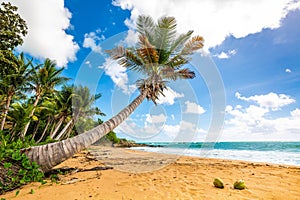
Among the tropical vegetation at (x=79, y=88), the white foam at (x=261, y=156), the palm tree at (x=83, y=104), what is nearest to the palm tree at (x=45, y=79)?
the tropical vegetation at (x=79, y=88)

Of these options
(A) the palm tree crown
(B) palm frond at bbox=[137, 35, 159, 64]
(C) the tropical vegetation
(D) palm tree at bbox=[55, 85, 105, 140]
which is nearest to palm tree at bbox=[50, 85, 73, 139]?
(C) the tropical vegetation

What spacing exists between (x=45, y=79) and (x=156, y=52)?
1423 cm

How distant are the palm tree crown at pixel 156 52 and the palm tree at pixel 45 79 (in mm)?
12514

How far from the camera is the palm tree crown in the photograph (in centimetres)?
855

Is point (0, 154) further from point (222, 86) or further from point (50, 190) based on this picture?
point (222, 86)

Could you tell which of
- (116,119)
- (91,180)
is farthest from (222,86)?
(91,180)

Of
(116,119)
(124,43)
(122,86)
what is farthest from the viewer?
(122,86)

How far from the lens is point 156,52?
332 inches

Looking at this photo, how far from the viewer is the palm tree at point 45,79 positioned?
58.4 ft

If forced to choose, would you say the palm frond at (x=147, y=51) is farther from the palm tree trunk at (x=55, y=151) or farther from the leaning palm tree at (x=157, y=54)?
the palm tree trunk at (x=55, y=151)

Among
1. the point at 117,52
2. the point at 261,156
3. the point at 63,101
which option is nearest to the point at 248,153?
the point at 261,156

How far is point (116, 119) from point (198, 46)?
18.4ft

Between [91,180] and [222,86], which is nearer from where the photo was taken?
[91,180]

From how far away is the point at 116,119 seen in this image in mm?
6387
